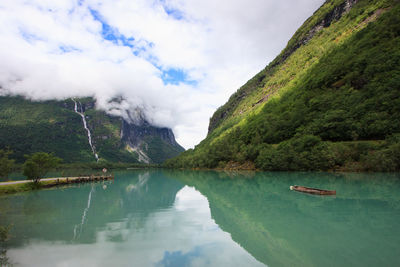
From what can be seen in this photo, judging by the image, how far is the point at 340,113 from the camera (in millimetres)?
70688

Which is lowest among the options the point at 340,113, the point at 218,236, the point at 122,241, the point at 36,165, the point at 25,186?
the point at 218,236

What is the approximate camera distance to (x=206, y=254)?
11.5 metres

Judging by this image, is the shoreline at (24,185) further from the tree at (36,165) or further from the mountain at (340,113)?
the mountain at (340,113)

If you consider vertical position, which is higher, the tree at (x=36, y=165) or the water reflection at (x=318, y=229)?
the tree at (x=36, y=165)

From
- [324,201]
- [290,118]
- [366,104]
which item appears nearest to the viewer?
[324,201]

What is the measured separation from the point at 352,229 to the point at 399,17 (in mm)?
99220

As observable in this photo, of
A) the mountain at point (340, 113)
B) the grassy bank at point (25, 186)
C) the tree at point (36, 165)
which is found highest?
the mountain at point (340, 113)

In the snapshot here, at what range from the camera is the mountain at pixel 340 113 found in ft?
198

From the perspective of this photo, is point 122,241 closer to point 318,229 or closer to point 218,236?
point 218,236

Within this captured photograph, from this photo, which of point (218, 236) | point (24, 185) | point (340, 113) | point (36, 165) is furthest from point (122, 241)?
point (340, 113)

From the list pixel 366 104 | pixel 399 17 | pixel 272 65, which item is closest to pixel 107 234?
pixel 366 104

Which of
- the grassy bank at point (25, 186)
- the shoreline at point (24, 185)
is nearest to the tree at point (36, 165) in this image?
the shoreline at point (24, 185)

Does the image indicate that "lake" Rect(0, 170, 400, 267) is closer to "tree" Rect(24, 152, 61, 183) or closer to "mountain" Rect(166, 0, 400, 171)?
"tree" Rect(24, 152, 61, 183)

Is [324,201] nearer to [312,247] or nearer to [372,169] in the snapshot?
[312,247]
